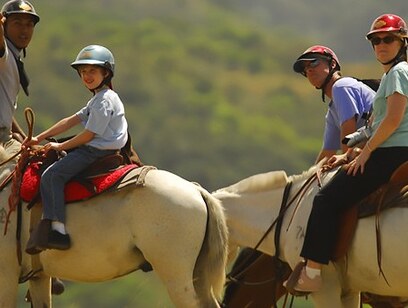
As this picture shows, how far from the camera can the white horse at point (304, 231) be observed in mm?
11922

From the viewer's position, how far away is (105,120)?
12.6 m

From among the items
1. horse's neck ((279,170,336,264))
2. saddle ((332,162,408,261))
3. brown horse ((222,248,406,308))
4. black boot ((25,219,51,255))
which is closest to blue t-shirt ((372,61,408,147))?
saddle ((332,162,408,261))

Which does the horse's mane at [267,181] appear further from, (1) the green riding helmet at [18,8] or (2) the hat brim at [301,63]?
(1) the green riding helmet at [18,8]

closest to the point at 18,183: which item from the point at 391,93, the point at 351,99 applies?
the point at 351,99

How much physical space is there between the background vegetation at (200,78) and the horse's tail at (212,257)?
90.8m

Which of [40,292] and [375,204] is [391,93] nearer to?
[375,204]

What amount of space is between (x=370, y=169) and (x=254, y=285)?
8.62 ft

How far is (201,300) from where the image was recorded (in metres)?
12.4

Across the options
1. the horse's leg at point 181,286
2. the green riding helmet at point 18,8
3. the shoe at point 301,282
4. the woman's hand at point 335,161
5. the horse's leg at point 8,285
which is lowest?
the horse's leg at point 8,285

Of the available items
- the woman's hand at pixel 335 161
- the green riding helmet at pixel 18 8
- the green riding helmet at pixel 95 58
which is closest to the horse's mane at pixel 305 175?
the woman's hand at pixel 335 161

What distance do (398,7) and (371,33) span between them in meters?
170

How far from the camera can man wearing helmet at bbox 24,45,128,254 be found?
489 inches

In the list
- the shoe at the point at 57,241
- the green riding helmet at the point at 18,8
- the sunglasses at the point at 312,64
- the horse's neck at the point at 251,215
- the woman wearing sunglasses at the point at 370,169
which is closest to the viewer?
the woman wearing sunglasses at the point at 370,169

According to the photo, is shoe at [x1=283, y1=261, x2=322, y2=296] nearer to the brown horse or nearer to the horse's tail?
the horse's tail
